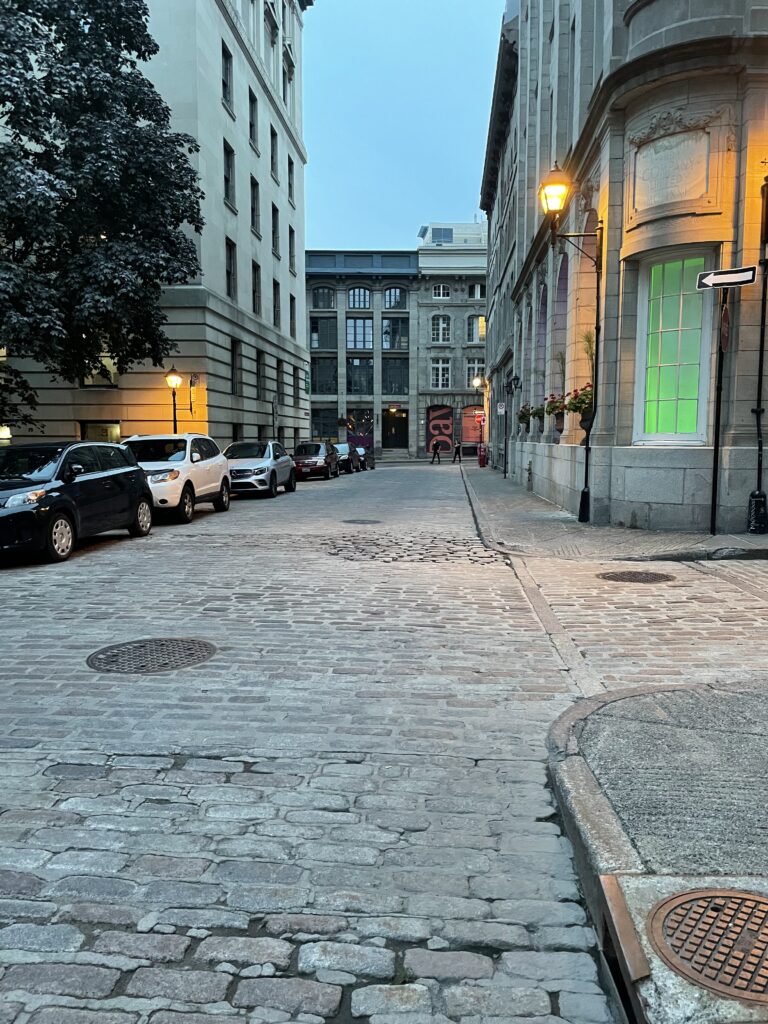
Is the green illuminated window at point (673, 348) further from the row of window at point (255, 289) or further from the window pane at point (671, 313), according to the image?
the row of window at point (255, 289)

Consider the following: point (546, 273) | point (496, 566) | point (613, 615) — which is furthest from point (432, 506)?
point (613, 615)

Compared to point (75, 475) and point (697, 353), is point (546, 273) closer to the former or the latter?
point (697, 353)

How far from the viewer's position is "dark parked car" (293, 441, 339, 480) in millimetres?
32375

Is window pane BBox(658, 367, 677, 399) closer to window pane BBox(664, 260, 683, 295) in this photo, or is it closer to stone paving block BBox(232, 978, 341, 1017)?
window pane BBox(664, 260, 683, 295)

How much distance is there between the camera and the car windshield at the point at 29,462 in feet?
33.9

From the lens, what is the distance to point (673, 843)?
2781 mm

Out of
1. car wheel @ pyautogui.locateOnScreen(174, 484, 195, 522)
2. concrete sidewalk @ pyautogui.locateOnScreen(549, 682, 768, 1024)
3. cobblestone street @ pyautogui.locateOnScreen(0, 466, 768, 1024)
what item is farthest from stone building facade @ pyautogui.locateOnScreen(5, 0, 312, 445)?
concrete sidewalk @ pyautogui.locateOnScreen(549, 682, 768, 1024)

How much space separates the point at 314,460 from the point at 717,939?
101 ft

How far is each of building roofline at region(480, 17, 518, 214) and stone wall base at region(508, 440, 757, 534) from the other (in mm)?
→ 27058

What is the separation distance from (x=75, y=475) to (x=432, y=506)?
33.8ft

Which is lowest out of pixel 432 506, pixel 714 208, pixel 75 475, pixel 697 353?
pixel 432 506

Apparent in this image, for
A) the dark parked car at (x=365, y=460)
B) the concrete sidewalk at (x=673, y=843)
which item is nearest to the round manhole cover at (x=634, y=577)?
the concrete sidewalk at (x=673, y=843)

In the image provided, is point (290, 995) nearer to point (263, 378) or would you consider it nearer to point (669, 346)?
point (669, 346)

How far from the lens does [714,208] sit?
450 inches
